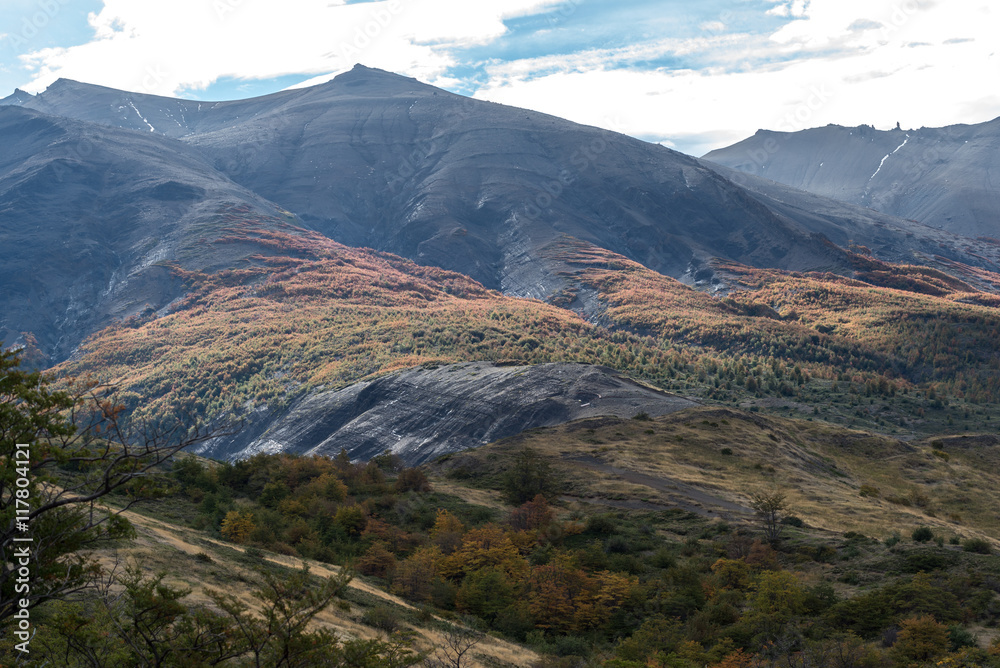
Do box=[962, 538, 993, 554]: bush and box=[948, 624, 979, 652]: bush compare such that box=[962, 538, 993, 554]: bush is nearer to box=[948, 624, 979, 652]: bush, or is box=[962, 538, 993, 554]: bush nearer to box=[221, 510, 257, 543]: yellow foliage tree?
box=[948, 624, 979, 652]: bush

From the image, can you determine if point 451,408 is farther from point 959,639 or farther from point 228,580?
point 959,639

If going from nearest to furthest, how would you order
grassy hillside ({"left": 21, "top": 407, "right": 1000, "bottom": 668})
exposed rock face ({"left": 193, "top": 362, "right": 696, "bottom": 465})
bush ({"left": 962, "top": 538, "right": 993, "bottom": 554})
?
grassy hillside ({"left": 21, "top": 407, "right": 1000, "bottom": 668}) < bush ({"left": 962, "top": 538, "right": 993, "bottom": 554}) < exposed rock face ({"left": 193, "top": 362, "right": 696, "bottom": 465})

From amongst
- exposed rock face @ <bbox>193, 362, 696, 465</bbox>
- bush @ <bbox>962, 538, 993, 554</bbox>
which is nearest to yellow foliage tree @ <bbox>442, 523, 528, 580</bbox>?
bush @ <bbox>962, 538, 993, 554</bbox>

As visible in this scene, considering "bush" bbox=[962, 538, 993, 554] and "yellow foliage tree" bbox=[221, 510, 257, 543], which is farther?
"yellow foliage tree" bbox=[221, 510, 257, 543]

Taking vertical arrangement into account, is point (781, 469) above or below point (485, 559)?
below

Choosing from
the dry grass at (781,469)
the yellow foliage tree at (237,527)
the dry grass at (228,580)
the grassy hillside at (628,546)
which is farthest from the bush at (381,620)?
the dry grass at (781,469)

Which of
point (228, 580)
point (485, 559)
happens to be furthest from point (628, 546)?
point (228, 580)

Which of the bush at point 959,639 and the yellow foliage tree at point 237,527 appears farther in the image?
the yellow foliage tree at point 237,527

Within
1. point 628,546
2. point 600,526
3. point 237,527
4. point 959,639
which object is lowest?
point 600,526

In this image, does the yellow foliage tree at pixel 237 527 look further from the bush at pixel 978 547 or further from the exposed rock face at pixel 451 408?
the exposed rock face at pixel 451 408
